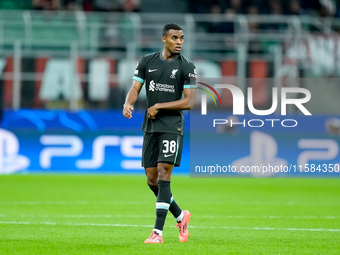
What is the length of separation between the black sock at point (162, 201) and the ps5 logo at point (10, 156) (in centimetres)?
1028

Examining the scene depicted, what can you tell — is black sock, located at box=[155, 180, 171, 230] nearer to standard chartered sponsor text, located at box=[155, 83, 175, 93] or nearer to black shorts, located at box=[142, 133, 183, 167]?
black shorts, located at box=[142, 133, 183, 167]

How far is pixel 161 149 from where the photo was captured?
7.59 m

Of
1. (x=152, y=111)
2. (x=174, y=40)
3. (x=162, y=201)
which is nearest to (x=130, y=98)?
(x=152, y=111)

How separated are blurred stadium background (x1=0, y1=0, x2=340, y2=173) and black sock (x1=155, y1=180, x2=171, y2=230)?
28.3 ft

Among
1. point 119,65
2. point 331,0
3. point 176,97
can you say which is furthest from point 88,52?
point 176,97

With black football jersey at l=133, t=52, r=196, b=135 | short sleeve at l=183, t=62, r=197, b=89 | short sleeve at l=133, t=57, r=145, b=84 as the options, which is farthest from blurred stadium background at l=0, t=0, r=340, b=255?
short sleeve at l=183, t=62, r=197, b=89

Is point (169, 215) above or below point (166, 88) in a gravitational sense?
below

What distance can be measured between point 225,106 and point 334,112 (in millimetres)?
3172

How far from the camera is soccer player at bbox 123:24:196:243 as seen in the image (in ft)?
24.8

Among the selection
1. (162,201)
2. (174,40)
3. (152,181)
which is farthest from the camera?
(152,181)

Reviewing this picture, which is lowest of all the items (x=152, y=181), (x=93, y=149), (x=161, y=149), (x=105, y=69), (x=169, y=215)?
(x=93, y=149)

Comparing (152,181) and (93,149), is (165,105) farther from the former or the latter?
(93,149)

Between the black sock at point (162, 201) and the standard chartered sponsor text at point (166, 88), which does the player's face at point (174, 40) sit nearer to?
the standard chartered sponsor text at point (166, 88)

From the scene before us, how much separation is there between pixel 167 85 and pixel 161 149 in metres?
0.66
